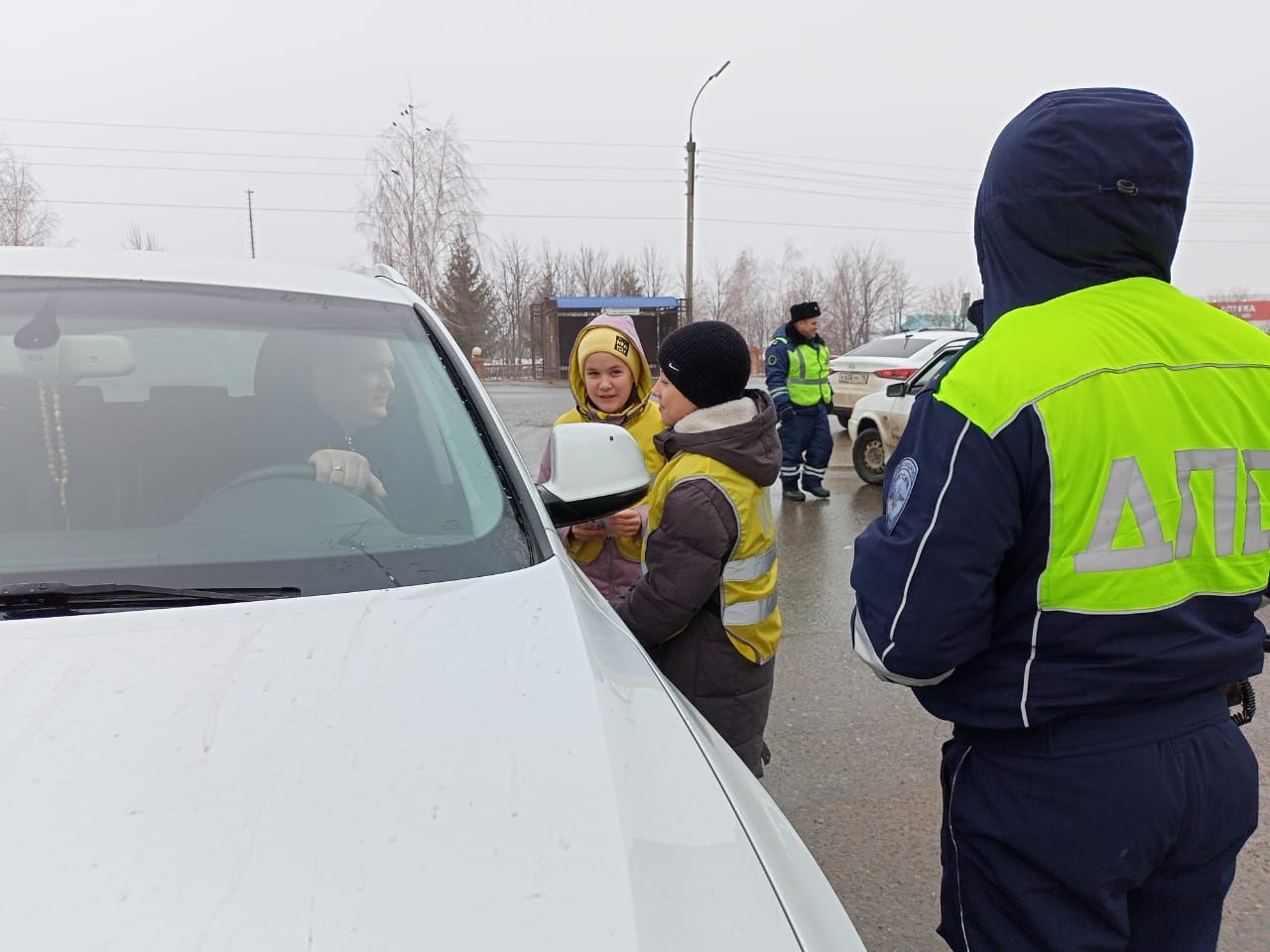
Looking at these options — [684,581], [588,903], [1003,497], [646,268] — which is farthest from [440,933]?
[646,268]

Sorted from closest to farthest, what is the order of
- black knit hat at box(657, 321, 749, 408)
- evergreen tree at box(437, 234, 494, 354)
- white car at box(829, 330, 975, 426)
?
black knit hat at box(657, 321, 749, 408)
white car at box(829, 330, 975, 426)
evergreen tree at box(437, 234, 494, 354)

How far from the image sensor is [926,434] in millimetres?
1456

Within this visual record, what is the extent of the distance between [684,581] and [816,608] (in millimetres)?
3299

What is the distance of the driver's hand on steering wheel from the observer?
1.93 metres

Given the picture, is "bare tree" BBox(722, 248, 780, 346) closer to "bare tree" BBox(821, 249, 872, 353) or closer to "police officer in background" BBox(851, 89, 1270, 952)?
"bare tree" BBox(821, 249, 872, 353)

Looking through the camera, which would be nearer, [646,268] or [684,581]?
[684,581]

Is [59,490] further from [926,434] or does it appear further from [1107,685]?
[1107,685]

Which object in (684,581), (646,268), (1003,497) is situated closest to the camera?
(1003,497)

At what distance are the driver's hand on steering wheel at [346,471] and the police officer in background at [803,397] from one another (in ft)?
23.0

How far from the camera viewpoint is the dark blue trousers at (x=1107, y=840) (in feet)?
4.55

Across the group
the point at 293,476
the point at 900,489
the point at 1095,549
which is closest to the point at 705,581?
the point at 900,489

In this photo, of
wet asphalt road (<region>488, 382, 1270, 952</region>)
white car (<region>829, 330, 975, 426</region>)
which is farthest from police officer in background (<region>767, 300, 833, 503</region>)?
white car (<region>829, 330, 975, 426</region>)

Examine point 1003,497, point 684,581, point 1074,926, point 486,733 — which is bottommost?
point 1074,926

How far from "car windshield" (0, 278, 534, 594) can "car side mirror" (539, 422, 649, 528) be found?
7.0 inches
